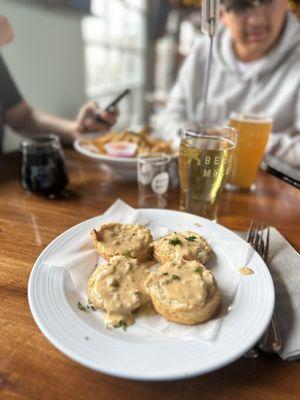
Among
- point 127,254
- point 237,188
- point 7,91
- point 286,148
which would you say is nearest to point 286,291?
point 127,254

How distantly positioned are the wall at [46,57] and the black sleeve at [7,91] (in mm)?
473

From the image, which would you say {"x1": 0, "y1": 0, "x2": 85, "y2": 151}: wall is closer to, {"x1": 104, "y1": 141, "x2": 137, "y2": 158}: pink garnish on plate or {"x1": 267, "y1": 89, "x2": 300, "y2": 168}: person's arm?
{"x1": 104, "y1": 141, "x2": 137, "y2": 158}: pink garnish on plate

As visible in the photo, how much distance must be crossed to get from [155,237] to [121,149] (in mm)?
474

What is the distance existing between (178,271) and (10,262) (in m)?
0.38

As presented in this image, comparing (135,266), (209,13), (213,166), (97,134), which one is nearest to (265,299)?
(135,266)

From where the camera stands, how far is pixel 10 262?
2.35ft

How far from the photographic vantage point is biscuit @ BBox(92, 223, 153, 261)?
675mm

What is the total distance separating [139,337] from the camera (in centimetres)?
50

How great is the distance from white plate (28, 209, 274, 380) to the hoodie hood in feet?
5.20

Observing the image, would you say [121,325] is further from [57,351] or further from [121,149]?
[121,149]

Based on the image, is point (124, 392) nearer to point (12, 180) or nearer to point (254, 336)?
point (254, 336)

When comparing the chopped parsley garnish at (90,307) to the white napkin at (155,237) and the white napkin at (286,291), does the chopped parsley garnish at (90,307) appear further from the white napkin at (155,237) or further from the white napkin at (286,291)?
the white napkin at (286,291)

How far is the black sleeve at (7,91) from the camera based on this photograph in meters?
1.62

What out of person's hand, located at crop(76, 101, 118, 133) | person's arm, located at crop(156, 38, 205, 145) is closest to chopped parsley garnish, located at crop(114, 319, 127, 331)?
person's hand, located at crop(76, 101, 118, 133)
